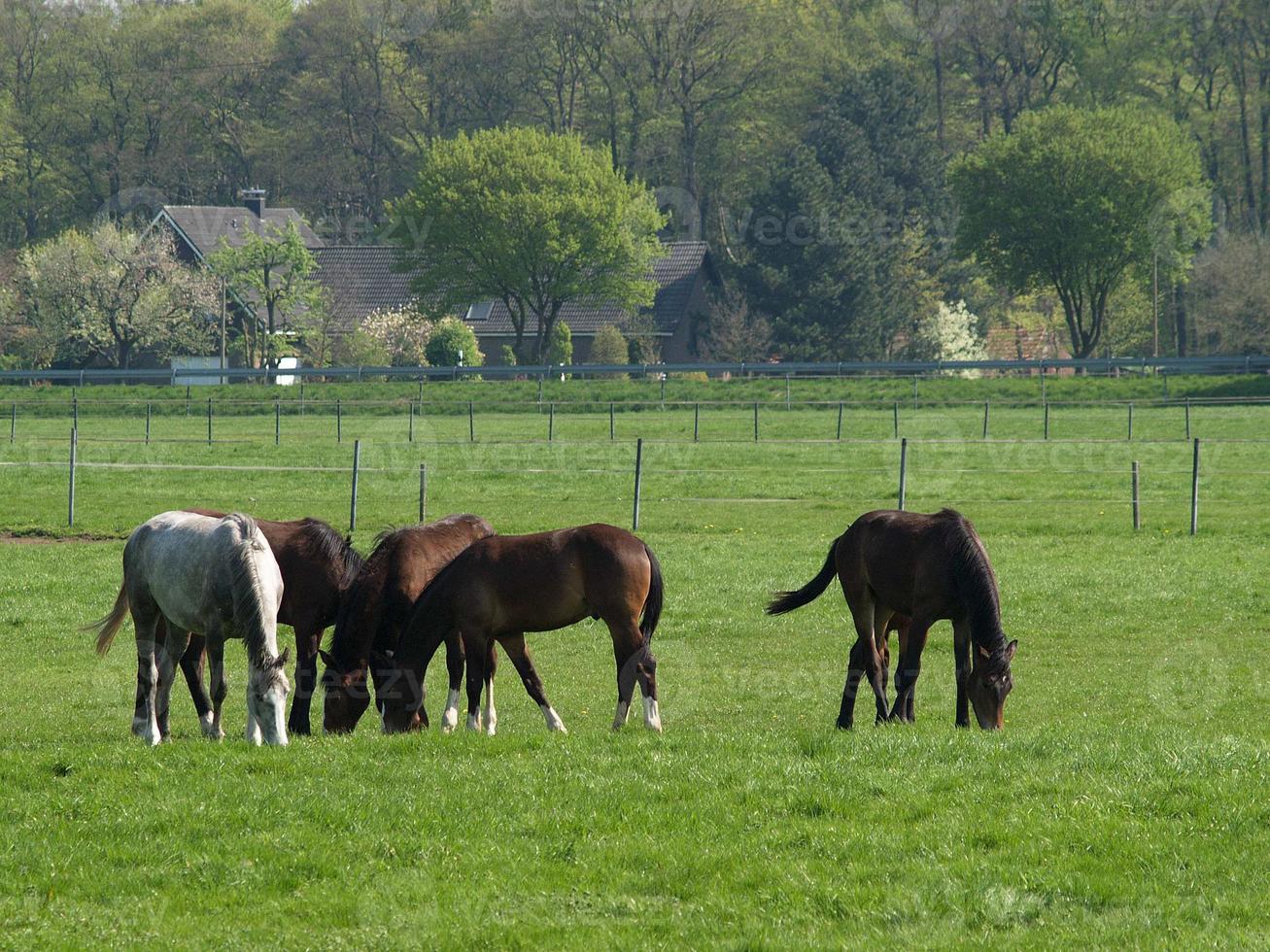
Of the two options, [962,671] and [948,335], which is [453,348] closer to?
[948,335]

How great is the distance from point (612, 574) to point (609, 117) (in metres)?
78.8

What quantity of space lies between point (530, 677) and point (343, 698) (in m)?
1.29

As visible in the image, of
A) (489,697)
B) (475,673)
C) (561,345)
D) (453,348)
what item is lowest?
(489,697)

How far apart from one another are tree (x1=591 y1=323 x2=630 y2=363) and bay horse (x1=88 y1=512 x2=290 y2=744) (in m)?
58.9

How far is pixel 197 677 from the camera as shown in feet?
36.4

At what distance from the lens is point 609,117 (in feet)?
285

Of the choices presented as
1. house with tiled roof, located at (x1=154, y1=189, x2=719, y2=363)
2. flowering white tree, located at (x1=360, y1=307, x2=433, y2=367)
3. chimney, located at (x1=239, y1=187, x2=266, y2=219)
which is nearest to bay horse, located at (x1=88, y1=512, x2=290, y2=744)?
flowering white tree, located at (x1=360, y1=307, x2=433, y2=367)

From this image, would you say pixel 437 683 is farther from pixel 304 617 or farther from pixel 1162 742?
pixel 1162 742

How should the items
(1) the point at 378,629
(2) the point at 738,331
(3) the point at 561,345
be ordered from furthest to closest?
(3) the point at 561,345 → (2) the point at 738,331 → (1) the point at 378,629

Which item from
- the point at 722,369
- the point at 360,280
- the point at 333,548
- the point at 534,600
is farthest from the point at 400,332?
the point at 534,600

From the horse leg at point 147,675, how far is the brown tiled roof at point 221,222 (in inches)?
2675

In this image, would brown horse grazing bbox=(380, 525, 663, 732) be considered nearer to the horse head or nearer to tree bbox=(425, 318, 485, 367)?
the horse head

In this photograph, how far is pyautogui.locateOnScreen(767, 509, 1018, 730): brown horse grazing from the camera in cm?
1025

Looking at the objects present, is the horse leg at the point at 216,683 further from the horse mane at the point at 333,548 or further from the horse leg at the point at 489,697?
the horse leg at the point at 489,697
